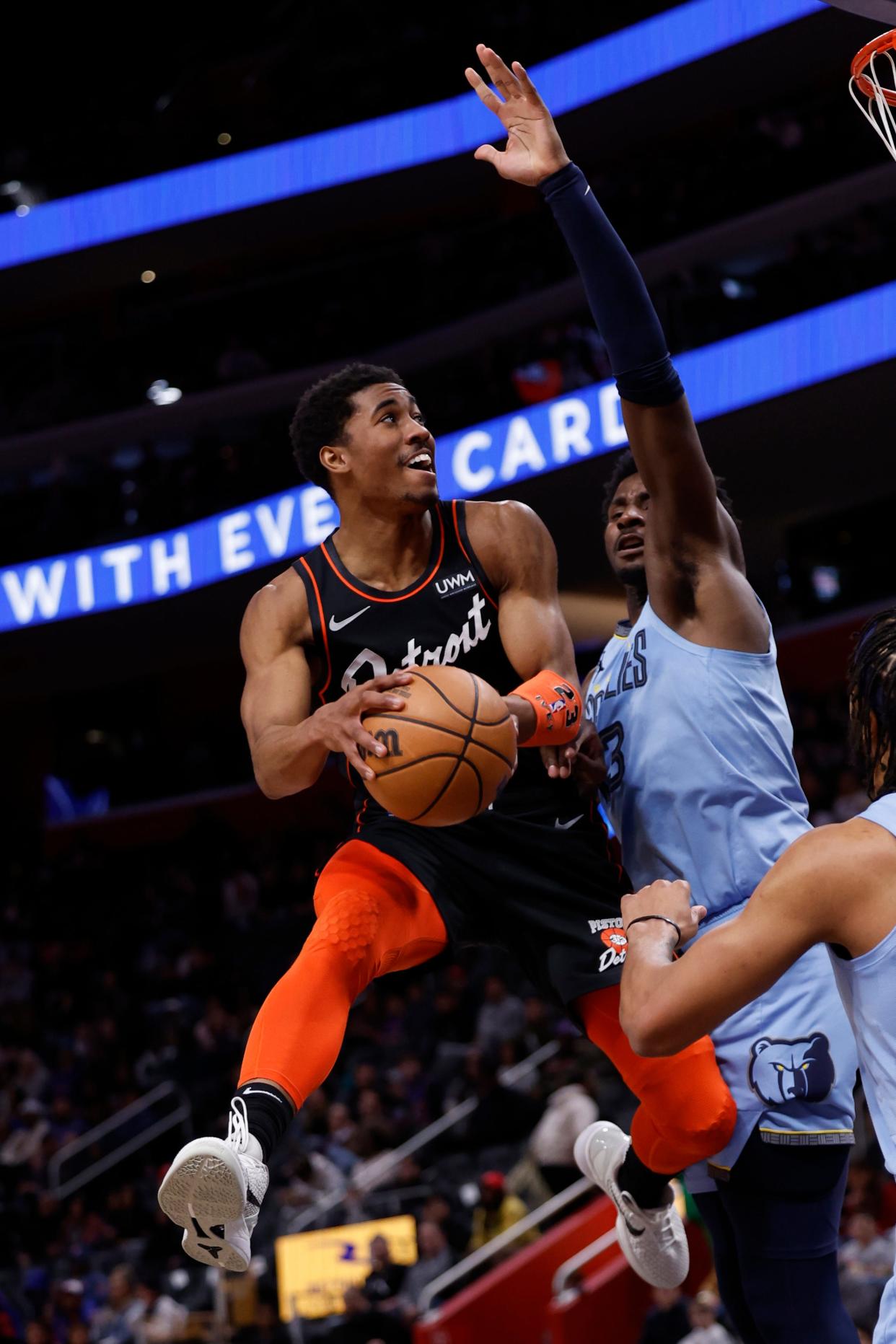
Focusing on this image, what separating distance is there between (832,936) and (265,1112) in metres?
1.55

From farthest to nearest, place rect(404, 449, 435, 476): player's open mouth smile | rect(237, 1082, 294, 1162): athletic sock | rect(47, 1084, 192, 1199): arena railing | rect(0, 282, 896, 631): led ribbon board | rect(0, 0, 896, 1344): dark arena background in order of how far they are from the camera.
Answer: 1. rect(47, 1084, 192, 1199): arena railing
2. rect(0, 282, 896, 631): led ribbon board
3. rect(0, 0, 896, 1344): dark arena background
4. rect(404, 449, 435, 476): player's open mouth smile
5. rect(237, 1082, 294, 1162): athletic sock

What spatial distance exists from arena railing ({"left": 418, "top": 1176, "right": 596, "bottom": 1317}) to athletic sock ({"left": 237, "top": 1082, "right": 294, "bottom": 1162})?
6651 mm

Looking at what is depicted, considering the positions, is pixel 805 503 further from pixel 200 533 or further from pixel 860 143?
pixel 200 533

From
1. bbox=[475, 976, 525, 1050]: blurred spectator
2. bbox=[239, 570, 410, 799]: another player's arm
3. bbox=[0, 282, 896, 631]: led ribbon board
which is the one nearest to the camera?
bbox=[239, 570, 410, 799]: another player's arm

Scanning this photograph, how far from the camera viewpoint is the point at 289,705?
156 inches

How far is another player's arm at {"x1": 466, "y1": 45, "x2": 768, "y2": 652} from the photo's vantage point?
3469 mm

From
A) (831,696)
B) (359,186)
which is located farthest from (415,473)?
→ (359,186)

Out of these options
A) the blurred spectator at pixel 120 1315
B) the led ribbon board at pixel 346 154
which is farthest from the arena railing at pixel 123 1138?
the led ribbon board at pixel 346 154

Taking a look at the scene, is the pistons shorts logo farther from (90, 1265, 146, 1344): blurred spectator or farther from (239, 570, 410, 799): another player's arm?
(90, 1265, 146, 1344): blurred spectator

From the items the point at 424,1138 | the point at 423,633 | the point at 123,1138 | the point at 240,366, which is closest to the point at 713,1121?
the point at 423,633

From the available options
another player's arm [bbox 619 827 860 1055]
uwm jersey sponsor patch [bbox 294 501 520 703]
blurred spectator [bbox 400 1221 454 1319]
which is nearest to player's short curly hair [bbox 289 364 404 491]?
uwm jersey sponsor patch [bbox 294 501 520 703]

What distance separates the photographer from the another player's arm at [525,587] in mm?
4004

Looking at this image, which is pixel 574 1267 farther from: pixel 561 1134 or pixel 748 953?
pixel 748 953

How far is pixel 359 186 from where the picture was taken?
21.8 metres
